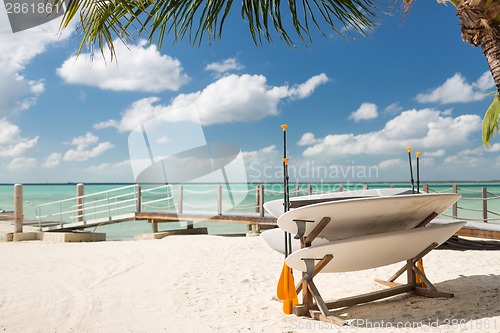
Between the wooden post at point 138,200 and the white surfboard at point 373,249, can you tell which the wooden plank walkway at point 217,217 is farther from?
the white surfboard at point 373,249

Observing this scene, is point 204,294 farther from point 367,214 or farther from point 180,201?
point 180,201

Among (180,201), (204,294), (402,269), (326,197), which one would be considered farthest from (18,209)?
(402,269)

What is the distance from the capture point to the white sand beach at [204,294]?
3.72 meters

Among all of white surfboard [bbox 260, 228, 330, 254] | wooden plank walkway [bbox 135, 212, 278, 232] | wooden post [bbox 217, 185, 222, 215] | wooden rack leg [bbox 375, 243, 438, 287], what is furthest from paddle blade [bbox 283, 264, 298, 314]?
wooden post [bbox 217, 185, 222, 215]

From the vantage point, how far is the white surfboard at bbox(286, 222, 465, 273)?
3574 millimetres

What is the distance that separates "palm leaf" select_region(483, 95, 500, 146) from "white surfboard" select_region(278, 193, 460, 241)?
7825 millimetres

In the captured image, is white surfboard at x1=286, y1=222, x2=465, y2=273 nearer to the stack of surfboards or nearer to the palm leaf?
the stack of surfboards

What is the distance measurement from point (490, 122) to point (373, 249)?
29.8 feet

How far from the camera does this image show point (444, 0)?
155 inches

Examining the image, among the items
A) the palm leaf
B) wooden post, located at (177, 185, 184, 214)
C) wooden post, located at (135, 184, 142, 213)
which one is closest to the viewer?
the palm leaf

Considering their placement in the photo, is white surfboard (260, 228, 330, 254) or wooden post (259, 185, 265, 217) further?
wooden post (259, 185, 265, 217)

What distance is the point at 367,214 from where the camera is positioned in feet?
12.1

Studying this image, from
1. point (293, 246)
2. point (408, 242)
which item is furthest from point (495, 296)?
point (293, 246)

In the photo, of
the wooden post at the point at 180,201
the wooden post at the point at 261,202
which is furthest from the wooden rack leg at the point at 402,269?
the wooden post at the point at 180,201
